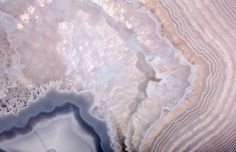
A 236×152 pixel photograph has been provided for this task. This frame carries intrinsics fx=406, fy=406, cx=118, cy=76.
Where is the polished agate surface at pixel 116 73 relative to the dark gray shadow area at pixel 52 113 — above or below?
above

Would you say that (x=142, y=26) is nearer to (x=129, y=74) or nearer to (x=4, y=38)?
(x=129, y=74)

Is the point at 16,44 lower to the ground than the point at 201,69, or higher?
lower

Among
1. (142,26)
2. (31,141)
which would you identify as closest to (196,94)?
(142,26)

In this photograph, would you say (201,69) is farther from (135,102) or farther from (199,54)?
(135,102)

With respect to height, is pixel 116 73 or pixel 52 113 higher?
pixel 116 73

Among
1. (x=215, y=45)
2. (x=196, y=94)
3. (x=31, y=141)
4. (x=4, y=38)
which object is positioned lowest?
(x=31, y=141)

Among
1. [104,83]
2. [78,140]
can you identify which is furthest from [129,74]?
[78,140]
